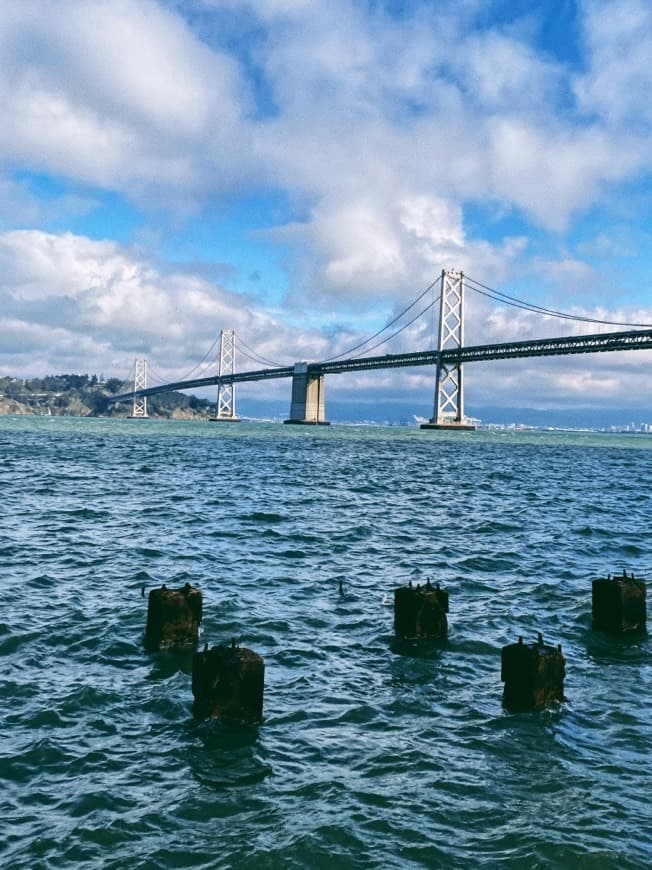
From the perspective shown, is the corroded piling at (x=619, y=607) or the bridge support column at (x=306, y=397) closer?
the corroded piling at (x=619, y=607)

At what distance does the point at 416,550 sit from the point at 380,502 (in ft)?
28.3

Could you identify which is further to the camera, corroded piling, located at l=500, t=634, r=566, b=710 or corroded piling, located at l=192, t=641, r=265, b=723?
corroded piling, located at l=500, t=634, r=566, b=710

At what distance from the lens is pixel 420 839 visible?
5293 mm

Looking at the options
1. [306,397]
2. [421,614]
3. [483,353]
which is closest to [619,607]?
[421,614]

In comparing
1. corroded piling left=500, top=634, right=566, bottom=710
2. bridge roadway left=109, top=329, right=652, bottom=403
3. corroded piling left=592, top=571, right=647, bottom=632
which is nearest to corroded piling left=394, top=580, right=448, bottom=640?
corroded piling left=500, top=634, right=566, bottom=710

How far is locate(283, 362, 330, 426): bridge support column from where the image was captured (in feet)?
449

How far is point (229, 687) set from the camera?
7062mm

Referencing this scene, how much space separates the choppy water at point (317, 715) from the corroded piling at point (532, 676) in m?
0.17

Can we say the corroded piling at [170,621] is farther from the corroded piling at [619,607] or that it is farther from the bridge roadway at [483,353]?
the bridge roadway at [483,353]

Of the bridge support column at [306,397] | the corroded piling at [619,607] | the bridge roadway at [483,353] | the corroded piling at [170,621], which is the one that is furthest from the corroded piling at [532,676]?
the bridge support column at [306,397]

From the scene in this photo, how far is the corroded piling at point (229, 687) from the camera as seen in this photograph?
23.2ft

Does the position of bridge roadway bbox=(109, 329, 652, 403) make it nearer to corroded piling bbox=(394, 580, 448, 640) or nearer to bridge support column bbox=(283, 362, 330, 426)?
bridge support column bbox=(283, 362, 330, 426)

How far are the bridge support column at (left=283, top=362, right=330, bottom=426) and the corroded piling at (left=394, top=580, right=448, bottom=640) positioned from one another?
125108mm

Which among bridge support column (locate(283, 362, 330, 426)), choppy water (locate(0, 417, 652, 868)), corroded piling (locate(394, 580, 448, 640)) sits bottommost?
choppy water (locate(0, 417, 652, 868))
